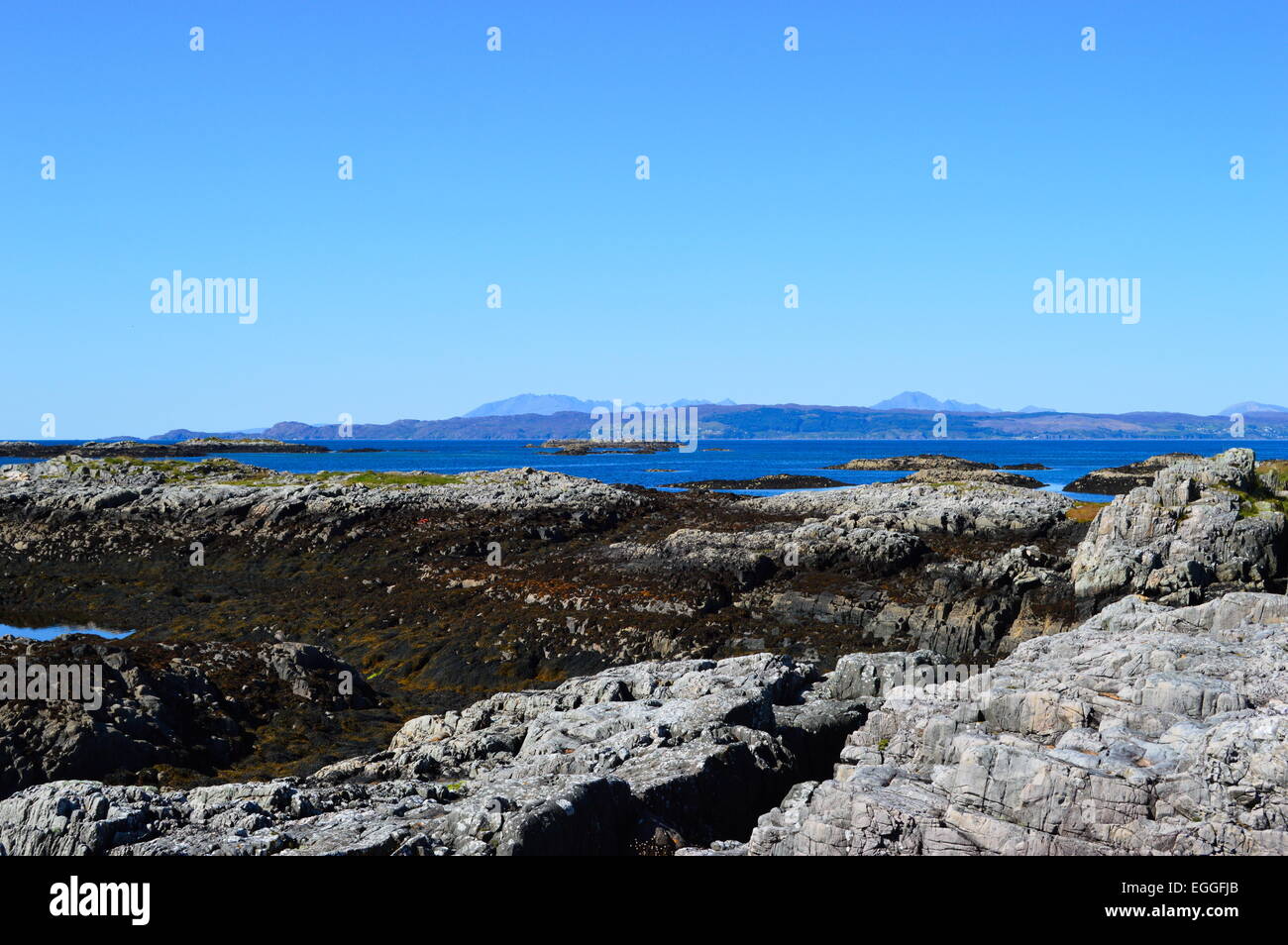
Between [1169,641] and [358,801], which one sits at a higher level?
[1169,641]

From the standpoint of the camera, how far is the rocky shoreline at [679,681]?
46.4 ft

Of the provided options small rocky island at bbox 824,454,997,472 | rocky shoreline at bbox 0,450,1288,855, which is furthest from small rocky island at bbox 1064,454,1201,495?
rocky shoreline at bbox 0,450,1288,855

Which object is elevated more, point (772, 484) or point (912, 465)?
point (912, 465)

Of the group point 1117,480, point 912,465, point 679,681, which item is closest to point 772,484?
point 1117,480

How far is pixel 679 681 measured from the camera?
23562 mm

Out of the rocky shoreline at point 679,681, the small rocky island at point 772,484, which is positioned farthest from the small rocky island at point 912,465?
the rocky shoreline at point 679,681

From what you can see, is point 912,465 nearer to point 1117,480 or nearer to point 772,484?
point 1117,480

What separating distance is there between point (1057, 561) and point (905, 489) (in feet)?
109

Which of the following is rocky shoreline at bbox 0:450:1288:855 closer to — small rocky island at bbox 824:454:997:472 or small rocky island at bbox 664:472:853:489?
small rocky island at bbox 664:472:853:489

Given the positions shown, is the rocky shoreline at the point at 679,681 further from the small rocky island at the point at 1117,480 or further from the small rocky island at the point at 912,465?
the small rocky island at the point at 912,465

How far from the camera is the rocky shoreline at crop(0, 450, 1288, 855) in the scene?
14.1m

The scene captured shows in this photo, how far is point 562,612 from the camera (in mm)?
39594

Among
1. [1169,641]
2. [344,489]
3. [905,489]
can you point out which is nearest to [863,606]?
[1169,641]
